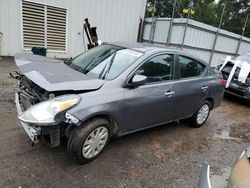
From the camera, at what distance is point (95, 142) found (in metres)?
2.71

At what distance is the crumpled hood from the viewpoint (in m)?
2.45

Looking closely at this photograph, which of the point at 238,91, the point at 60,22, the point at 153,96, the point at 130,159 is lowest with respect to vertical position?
the point at 130,159

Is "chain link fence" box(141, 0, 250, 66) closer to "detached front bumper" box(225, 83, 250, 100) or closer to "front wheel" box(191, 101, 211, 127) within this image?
"detached front bumper" box(225, 83, 250, 100)

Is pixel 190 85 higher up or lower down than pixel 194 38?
lower down

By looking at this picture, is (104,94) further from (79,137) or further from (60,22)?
(60,22)

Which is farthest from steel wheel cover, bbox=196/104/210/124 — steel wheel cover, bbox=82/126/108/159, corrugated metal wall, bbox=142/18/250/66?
corrugated metal wall, bbox=142/18/250/66

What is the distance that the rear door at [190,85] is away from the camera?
11.9 feet

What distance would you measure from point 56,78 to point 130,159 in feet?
4.98

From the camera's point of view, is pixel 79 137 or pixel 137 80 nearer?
pixel 79 137

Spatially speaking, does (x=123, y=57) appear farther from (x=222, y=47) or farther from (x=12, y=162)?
(x=222, y=47)

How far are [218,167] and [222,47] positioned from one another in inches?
451

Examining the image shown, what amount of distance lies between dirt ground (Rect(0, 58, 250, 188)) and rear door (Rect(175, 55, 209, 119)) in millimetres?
544

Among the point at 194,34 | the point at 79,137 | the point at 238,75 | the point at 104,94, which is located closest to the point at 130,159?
the point at 79,137

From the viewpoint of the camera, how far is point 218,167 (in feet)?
10.2
